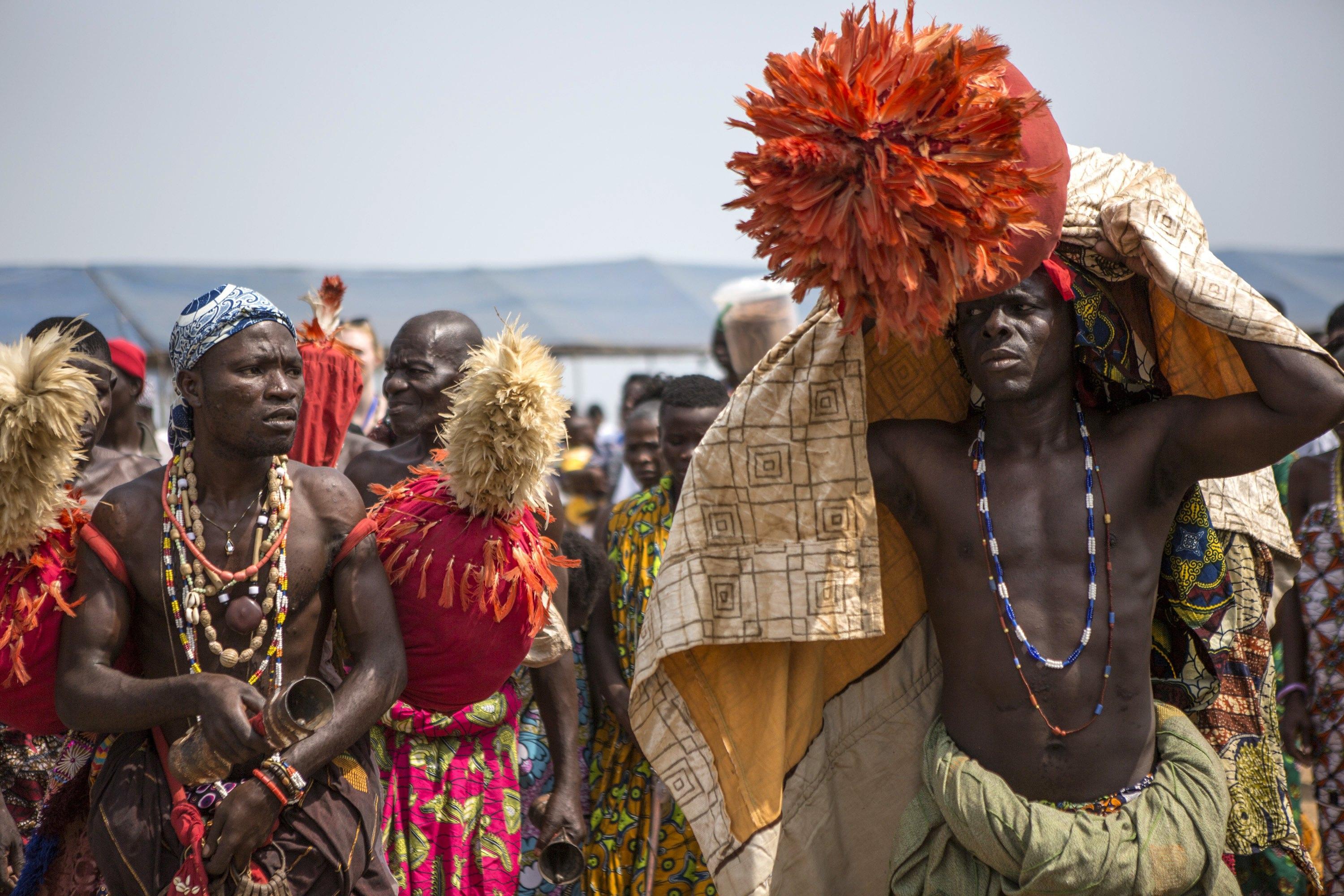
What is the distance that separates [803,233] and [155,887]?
7.02 feet

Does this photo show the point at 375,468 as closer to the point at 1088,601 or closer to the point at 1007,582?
the point at 1007,582

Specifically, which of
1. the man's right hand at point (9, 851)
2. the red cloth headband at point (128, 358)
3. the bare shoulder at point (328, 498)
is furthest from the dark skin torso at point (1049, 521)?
the red cloth headband at point (128, 358)

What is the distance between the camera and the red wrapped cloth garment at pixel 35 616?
3.03m

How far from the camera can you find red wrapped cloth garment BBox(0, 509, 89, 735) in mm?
3031

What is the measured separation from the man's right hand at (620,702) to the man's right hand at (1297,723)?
284cm

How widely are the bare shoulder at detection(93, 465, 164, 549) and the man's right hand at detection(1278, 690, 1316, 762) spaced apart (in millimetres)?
4656

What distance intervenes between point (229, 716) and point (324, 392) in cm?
215

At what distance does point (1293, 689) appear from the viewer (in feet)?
18.3

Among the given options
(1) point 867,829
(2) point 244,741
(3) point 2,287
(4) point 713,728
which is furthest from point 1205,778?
(3) point 2,287

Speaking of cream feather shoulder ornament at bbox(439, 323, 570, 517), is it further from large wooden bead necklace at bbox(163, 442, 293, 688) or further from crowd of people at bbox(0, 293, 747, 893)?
large wooden bead necklace at bbox(163, 442, 293, 688)

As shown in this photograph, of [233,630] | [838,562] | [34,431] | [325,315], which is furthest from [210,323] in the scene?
[325,315]

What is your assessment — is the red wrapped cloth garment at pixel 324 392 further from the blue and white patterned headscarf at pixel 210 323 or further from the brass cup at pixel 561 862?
the brass cup at pixel 561 862

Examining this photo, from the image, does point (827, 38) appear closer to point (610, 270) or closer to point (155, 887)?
point (155, 887)

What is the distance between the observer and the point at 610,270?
20.3 meters
